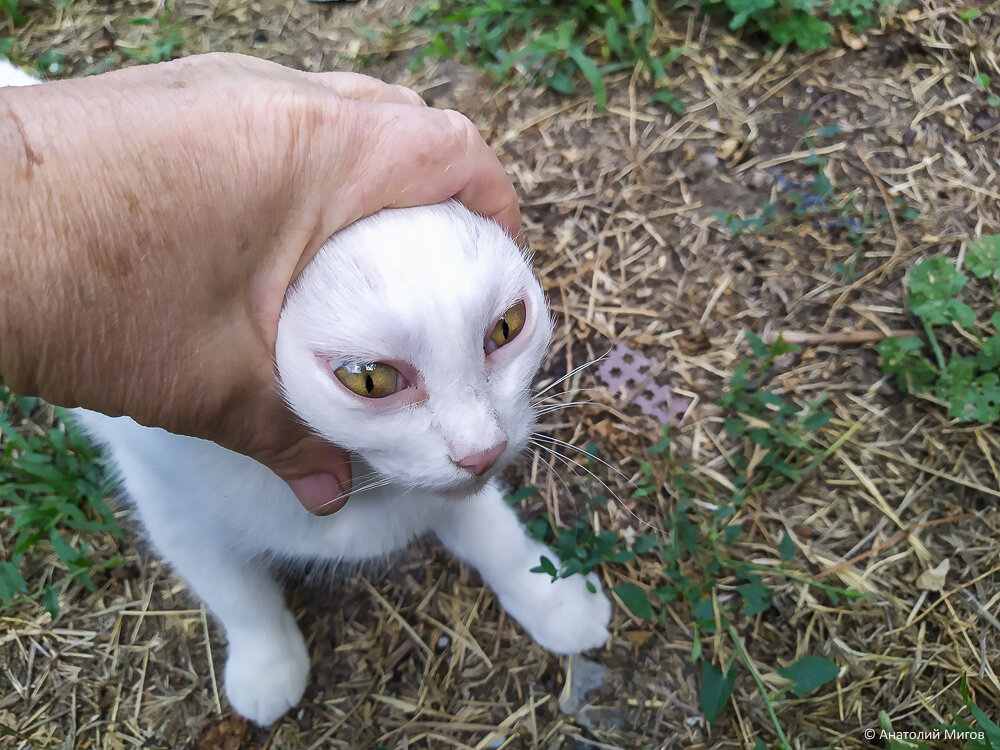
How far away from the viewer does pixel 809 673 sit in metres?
1.23

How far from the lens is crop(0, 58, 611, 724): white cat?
0.71 metres

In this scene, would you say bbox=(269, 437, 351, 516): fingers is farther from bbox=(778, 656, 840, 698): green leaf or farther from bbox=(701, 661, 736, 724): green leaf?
bbox=(778, 656, 840, 698): green leaf

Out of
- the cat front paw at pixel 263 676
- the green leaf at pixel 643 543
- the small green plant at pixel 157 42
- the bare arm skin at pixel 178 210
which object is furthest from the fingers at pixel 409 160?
the small green plant at pixel 157 42

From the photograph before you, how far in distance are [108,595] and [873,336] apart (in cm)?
198

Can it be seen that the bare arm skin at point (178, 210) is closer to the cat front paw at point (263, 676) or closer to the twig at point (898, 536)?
the cat front paw at point (263, 676)

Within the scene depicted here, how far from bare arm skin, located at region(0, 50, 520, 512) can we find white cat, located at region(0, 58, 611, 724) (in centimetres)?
5

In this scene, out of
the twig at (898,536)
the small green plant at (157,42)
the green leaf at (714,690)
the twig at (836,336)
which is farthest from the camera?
the small green plant at (157,42)

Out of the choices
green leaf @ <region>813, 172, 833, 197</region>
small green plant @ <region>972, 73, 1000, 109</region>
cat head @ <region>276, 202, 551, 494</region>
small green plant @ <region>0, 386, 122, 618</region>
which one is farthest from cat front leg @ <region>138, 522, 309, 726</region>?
small green plant @ <region>972, 73, 1000, 109</region>

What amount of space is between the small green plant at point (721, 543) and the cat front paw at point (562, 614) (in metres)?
0.05

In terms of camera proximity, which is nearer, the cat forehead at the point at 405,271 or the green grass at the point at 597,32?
the cat forehead at the point at 405,271

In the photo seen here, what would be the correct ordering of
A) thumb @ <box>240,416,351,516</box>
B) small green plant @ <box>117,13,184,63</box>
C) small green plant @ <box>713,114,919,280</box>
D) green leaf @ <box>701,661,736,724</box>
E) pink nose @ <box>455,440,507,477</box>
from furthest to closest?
small green plant @ <box>117,13,184,63</box>
small green plant @ <box>713,114,919,280</box>
green leaf @ <box>701,661,736,724</box>
thumb @ <box>240,416,351,516</box>
pink nose @ <box>455,440,507,477</box>

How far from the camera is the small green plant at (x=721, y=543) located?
130 cm

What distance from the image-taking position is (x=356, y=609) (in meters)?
→ 1.50

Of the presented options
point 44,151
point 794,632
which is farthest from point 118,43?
point 794,632
